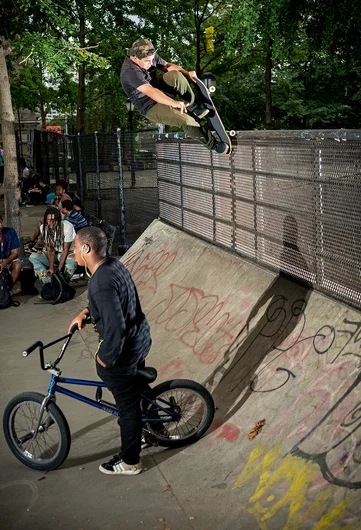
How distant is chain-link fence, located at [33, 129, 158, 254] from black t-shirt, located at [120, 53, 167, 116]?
552 cm

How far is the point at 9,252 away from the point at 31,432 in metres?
6.27

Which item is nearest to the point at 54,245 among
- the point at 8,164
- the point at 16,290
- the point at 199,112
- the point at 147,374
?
the point at 16,290

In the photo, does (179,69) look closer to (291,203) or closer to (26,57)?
(291,203)

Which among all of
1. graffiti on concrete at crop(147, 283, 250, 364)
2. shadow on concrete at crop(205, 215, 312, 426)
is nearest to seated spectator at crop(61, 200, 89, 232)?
graffiti on concrete at crop(147, 283, 250, 364)

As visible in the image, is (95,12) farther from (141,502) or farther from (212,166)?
(141,502)

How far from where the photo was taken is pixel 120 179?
42.4 ft

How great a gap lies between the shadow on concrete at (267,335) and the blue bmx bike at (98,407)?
1.17 feet

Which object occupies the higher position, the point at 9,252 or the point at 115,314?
the point at 115,314

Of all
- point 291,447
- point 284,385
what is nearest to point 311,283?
point 284,385

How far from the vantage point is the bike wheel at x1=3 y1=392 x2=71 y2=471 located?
5.09m

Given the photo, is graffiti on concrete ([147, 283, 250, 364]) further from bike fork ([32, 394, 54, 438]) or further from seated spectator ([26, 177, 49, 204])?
seated spectator ([26, 177, 49, 204])

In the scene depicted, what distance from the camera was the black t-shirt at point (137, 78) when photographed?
611 centimetres

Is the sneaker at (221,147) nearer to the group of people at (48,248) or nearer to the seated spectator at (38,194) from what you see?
the group of people at (48,248)

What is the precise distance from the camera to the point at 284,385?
18.1 feet
